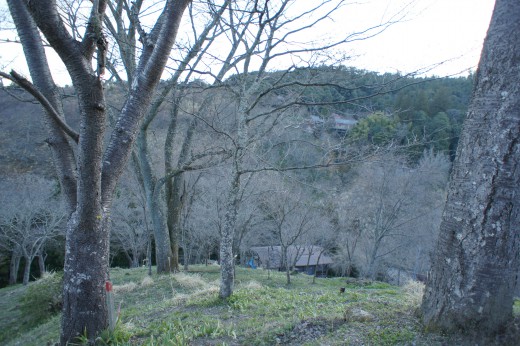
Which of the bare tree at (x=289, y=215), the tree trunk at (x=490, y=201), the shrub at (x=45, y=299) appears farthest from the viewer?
the bare tree at (x=289, y=215)

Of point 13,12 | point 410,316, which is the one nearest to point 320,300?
point 410,316

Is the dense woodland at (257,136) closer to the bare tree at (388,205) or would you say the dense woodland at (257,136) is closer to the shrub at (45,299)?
the shrub at (45,299)

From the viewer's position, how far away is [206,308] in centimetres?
551

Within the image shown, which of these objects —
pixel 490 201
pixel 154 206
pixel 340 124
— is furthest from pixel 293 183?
pixel 490 201

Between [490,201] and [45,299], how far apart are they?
10710 millimetres

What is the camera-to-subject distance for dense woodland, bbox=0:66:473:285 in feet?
19.9

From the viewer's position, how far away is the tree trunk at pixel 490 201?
2584 millimetres

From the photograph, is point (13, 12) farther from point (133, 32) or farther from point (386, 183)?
point (386, 183)

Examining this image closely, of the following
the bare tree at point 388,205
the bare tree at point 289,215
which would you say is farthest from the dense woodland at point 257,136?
the bare tree at point 388,205

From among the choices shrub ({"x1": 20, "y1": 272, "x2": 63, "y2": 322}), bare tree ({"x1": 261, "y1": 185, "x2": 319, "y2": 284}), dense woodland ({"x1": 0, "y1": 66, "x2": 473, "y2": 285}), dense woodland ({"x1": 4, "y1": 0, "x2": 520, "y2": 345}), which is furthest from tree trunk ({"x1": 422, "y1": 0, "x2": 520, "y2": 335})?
bare tree ({"x1": 261, "y1": 185, "x2": 319, "y2": 284})

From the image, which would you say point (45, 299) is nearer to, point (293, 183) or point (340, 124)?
point (293, 183)

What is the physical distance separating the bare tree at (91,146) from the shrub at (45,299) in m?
6.50

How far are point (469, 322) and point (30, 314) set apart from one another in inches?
437

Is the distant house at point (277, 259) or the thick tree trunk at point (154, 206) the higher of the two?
the thick tree trunk at point (154, 206)
